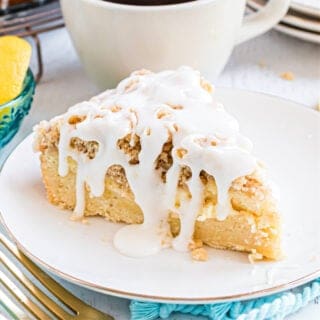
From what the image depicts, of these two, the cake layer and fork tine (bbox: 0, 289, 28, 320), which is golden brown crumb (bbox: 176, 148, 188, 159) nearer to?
the cake layer

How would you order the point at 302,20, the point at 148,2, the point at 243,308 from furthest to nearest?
the point at 302,20, the point at 148,2, the point at 243,308

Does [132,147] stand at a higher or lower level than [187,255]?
higher

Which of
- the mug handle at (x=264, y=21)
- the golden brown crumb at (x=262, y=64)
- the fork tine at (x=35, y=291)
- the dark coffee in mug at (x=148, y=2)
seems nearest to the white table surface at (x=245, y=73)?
the golden brown crumb at (x=262, y=64)

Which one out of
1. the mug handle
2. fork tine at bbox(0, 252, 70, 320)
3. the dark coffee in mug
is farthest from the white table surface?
fork tine at bbox(0, 252, 70, 320)

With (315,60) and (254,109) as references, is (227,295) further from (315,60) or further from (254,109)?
(315,60)

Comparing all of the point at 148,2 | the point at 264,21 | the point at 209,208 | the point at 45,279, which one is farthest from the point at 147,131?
the point at 264,21

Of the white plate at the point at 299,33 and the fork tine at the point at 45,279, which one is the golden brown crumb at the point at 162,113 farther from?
the white plate at the point at 299,33

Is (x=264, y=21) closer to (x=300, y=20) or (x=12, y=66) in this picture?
(x=300, y=20)
